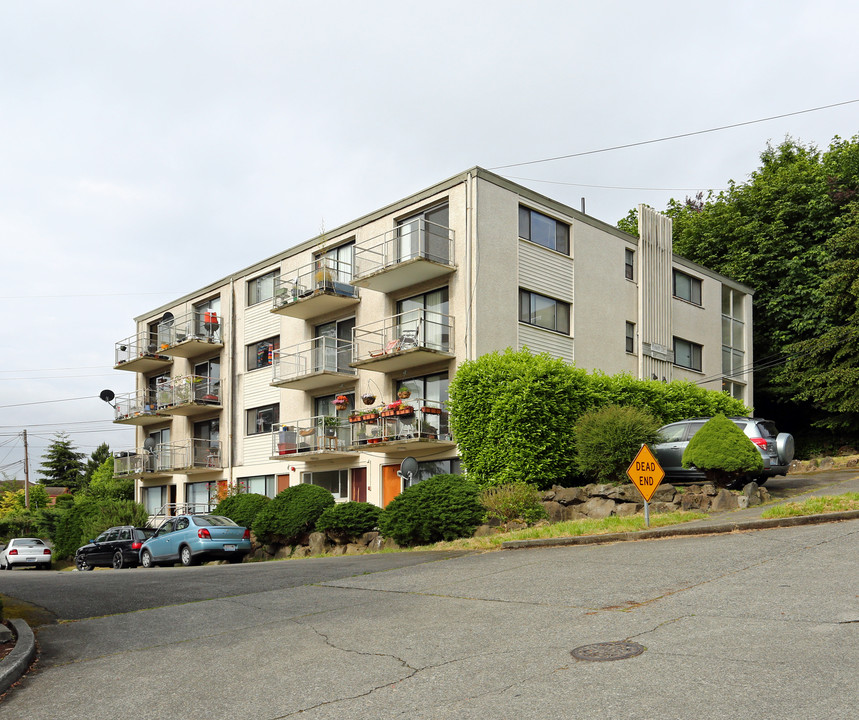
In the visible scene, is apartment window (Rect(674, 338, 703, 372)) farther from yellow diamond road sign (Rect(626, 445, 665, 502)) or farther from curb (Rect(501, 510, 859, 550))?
curb (Rect(501, 510, 859, 550))

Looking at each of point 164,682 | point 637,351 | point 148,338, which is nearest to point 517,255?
point 637,351

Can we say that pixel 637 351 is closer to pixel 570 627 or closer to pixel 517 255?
pixel 517 255

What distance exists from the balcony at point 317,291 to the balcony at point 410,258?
1344mm

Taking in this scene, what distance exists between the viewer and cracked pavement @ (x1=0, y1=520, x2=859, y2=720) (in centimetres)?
569

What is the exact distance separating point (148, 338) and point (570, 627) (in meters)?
38.3

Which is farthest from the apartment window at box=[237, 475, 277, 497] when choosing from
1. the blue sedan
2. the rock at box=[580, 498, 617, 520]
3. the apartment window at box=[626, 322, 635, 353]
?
the rock at box=[580, 498, 617, 520]

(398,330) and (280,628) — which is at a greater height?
(398,330)

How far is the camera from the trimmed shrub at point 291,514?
2398 cm

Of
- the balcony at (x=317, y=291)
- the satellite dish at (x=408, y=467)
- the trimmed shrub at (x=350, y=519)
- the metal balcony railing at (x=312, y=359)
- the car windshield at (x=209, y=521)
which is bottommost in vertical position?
the car windshield at (x=209, y=521)

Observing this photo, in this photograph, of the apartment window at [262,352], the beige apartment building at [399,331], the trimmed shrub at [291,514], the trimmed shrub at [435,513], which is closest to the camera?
the trimmed shrub at [435,513]

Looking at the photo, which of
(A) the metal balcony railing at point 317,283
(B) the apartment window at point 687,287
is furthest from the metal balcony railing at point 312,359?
(B) the apartment window at point 687,287

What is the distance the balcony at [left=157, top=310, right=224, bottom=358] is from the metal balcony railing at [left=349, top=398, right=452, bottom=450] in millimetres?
13069

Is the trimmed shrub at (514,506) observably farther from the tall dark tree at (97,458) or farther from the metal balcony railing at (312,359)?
the tall dark tree at (97,458)

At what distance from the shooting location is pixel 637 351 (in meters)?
30.7
